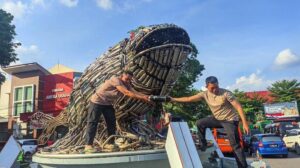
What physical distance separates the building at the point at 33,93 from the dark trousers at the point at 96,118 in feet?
82.3

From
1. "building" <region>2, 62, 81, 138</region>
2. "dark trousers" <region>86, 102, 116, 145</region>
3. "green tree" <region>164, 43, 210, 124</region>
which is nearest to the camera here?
"dark trousers" <region>86, 102, 116, 145</region>

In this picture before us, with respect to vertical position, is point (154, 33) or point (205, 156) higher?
point (154, 33)

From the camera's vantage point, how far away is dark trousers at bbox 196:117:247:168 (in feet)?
12.9

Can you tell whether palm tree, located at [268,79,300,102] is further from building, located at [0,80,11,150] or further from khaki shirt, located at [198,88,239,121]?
khaki shirt, located at [198,88,239,121]

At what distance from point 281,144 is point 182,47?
46.9ft

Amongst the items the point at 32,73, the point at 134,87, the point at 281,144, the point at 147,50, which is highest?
the point at 32,73

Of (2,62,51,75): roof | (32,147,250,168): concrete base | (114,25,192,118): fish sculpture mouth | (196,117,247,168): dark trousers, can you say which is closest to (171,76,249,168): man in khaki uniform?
(196,117,247,168): dark trousers

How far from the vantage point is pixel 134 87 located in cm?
409

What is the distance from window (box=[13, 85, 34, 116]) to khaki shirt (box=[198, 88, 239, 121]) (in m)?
29.0

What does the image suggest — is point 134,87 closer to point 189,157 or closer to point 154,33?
point 154,33

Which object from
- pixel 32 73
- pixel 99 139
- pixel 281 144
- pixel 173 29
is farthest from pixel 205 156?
pixel 32 73

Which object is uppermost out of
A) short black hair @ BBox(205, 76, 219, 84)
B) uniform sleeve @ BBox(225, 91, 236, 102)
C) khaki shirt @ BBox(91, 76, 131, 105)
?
short black hair @ BBox(205, 76, 219, 84)

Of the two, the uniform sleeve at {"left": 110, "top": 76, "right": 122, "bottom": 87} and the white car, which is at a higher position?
Answer: the uniform sleeve at {"left": 110, "top": 76, "right": 122, "bottom": 87}

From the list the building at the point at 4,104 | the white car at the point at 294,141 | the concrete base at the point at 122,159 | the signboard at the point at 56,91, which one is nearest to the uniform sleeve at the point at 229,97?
the concrete base at the point at 122,159
